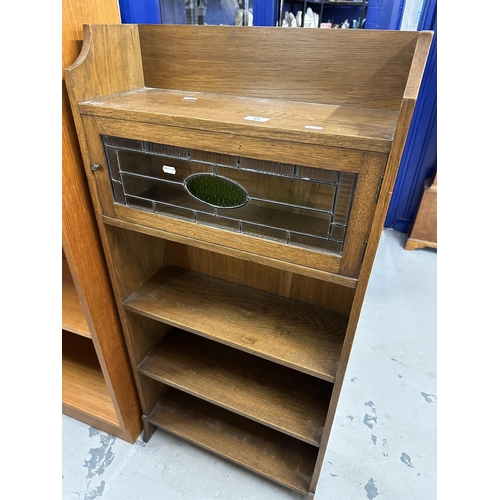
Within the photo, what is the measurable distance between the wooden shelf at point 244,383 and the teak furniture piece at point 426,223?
167cm

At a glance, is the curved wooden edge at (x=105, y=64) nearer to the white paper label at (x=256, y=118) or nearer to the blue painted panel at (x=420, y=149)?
the white paper label at (x=256, y=118)

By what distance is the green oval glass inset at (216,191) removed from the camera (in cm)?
75

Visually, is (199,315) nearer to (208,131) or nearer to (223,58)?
(208,131)

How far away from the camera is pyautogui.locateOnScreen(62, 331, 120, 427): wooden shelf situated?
1.30 meters

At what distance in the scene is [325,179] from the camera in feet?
2.11

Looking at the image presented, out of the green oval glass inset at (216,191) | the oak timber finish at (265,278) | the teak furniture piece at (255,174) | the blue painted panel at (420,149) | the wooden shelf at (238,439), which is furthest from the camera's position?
the blue painted panel at (420,149)

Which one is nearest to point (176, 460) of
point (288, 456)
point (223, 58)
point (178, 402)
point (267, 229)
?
point (178, 402)

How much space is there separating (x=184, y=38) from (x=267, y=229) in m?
0.50

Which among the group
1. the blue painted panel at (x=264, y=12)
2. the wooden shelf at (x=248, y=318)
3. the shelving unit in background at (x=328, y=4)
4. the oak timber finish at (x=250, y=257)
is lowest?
the wooden shelf at (x=248, y=318)

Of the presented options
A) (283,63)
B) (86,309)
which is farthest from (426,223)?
(86,309)

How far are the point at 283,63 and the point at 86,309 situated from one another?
2.61 ft

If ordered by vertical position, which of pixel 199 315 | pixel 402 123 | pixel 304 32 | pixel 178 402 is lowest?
pixel 178 402

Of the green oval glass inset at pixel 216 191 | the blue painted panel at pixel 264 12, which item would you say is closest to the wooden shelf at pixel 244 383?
the green oval glass inset at pixel 216 191

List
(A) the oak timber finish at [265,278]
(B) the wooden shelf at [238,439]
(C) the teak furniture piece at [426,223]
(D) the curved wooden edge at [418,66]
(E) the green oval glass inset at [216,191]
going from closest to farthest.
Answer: (D) the curved wooden edge at [418,66]
(E) the green oval glass inset at [216,191]
(A) the oak timber finish at [265,278]
(B) the wooden shelf at [238,439]
(C) the teak furniture piece at [426,223]
